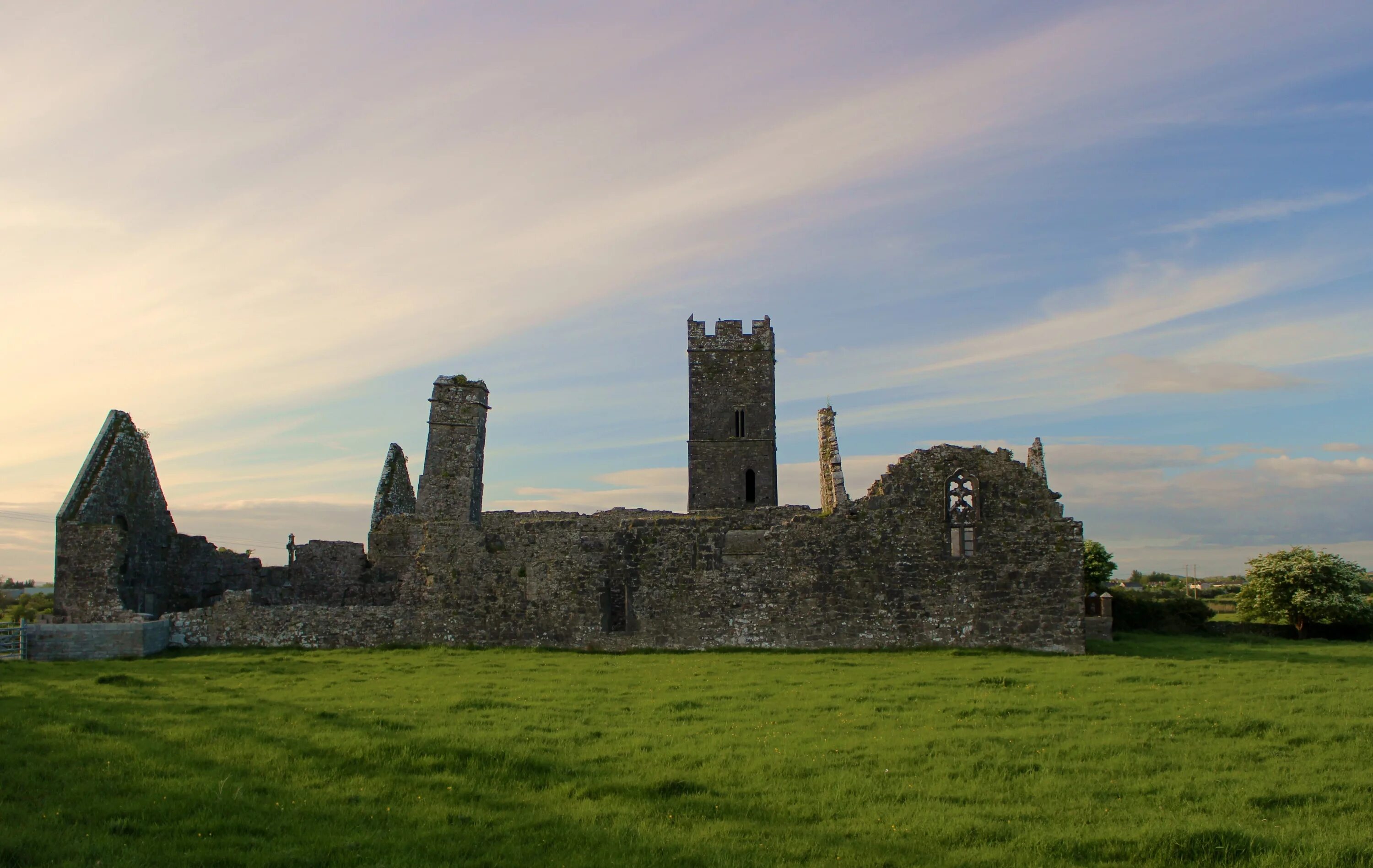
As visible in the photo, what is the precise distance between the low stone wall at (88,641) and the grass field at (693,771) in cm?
491

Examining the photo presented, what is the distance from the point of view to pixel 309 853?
298 inches

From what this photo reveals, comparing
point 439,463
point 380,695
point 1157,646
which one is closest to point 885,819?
point 380,695

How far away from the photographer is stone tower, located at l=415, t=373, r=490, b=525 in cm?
3134

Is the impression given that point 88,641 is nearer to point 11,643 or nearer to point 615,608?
point 11,643

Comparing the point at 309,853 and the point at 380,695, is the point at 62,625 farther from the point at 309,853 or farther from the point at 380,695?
the point at 309,853

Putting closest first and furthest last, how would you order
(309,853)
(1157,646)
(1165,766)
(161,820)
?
1. (309,853)
2. (161,820)
3. (1165,766)
4. (1157,646)

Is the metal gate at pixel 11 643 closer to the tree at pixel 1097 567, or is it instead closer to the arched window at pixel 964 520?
the arched window at pixel 964 520

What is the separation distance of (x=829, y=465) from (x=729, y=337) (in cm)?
1290

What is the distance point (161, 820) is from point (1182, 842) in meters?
8.81

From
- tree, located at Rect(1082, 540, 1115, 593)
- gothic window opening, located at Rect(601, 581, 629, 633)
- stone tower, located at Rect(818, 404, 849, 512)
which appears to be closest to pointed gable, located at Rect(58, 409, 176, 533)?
gothic window opening, located at Rect(601, 581, 629, 633)

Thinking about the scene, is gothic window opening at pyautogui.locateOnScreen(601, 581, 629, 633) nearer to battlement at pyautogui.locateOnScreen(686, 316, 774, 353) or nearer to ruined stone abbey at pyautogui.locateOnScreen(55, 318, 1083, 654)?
ruined stone abbey at pyautogui.locateOnScreen(55, 318, 1083, 654)

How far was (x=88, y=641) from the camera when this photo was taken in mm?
22328

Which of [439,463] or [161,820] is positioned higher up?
[439,463]

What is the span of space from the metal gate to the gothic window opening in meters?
13.4
